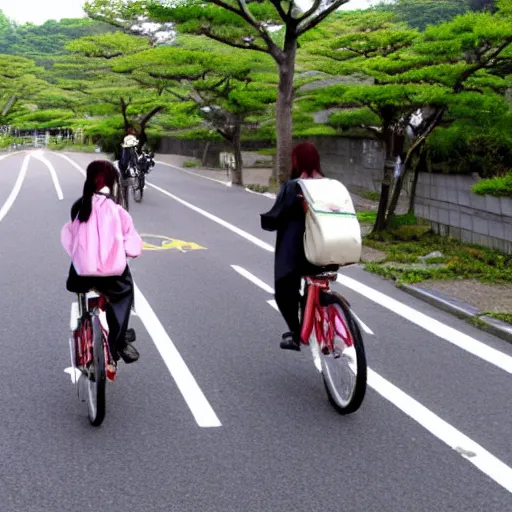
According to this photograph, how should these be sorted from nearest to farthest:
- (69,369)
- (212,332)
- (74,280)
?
1. (74,280)
2. (69,369)
3. (212,332)

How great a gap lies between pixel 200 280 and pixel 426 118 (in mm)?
5514

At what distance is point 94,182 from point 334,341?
1.94 m

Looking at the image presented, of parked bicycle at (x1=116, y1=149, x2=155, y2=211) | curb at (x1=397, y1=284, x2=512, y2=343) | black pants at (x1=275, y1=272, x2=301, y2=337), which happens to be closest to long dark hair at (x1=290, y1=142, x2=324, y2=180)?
black pants at (x1=275, y1=272, x2=301, y2=337)

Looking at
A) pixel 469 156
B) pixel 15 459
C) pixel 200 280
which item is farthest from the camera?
pixel 469 156

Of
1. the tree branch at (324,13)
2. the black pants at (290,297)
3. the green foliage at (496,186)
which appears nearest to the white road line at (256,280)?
the black pants at (290,297)

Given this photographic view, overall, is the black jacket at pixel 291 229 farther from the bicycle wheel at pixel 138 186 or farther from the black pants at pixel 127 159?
the bicycle wheel at pixel 138 186

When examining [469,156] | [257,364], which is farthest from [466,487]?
[469,156]

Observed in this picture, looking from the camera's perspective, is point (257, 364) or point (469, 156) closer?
point (257, 364)

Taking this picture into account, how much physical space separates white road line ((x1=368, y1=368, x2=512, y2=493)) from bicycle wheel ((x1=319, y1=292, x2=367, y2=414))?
45cm

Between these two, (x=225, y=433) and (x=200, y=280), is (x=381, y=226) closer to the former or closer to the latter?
(x=200, y=280)

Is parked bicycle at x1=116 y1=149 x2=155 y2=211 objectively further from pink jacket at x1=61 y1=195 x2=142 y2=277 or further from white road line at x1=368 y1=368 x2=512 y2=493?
white road line at x1=368 y1=368 x2=512 y2=493

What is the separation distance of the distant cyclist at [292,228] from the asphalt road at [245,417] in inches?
29.0

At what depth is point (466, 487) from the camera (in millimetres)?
4066

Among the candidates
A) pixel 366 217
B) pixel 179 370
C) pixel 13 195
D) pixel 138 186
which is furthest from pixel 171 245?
pixel 13 195
